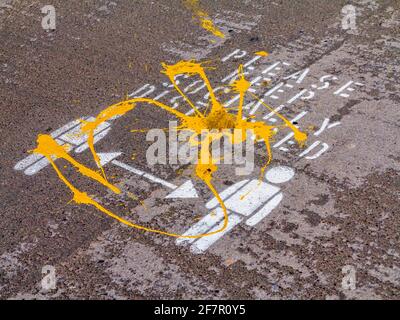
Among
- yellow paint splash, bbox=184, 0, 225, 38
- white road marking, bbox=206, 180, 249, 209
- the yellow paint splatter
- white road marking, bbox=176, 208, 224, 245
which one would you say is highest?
yellow paint splash, bbox=184, 0, 225, 38

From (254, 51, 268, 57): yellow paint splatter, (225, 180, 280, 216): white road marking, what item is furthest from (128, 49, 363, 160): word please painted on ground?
(225, 180, 280, 216): white road marking

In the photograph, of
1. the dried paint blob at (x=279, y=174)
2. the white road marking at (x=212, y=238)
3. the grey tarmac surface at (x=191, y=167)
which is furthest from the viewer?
the dried paint blob at (x=279, y=174)

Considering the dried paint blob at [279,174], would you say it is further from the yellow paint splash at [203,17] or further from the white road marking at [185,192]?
the yellow paint splash at [203,17]

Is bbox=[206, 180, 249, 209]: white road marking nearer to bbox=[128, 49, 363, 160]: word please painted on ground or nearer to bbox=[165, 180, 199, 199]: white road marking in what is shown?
bbox=[165, 180, 199, 199]: white road marking

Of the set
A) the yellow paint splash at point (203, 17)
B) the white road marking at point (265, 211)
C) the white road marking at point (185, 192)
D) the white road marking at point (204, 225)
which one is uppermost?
the yellow paint splash at point (203, 17)

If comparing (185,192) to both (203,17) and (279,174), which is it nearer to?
(279,174)

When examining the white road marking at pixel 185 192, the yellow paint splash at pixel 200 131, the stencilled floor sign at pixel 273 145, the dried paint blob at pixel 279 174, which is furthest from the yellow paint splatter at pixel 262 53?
the white road marking at pixel 185 192
